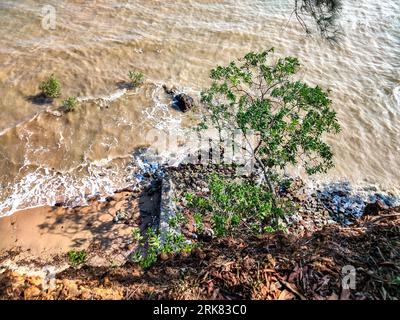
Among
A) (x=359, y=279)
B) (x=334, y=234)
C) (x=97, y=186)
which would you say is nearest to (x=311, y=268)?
(x=359, y=279)

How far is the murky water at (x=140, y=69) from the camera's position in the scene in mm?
9797

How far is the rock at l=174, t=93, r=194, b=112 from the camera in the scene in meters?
11.4

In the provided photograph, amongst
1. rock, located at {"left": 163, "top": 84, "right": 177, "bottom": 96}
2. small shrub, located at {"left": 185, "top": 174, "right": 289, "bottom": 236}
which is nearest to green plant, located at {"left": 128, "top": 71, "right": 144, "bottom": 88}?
rock, located at {"left": 163, "top": 84, "right": 177, "bottom": 96}

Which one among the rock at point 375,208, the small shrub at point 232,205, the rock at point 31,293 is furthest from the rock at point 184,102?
the rock at point 31,293

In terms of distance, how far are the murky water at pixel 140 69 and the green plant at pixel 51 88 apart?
0.35 m

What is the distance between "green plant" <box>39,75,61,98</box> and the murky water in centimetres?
35

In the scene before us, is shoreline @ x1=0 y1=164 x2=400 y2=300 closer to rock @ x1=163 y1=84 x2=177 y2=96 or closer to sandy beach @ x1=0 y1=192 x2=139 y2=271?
sandy beach @ x1=0 y1=192 x2=139 y2=271

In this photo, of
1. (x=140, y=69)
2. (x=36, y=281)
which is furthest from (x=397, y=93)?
(x=36, y=281)

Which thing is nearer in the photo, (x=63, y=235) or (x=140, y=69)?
(x=63, y=235)

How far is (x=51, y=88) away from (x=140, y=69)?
3279mm

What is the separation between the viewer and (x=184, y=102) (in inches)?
449

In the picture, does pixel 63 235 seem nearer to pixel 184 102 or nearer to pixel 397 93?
pixel 184 102

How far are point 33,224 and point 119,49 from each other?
7.90 m
